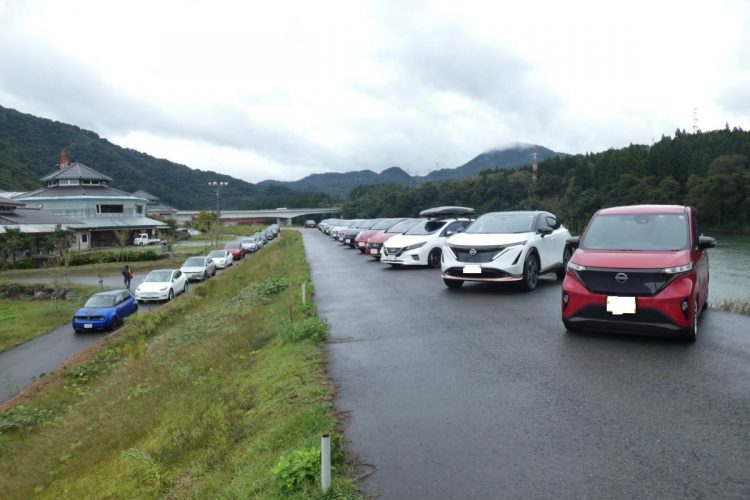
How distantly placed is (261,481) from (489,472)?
1.67m

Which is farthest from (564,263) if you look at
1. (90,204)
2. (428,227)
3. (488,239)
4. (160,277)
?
(90,204)

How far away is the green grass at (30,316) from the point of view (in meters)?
19.6

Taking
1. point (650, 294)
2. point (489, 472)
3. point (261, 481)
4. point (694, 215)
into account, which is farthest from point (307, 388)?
point (694, 215)

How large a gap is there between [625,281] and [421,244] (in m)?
10.3

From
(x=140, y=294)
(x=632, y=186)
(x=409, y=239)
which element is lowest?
(x=140, y=294)

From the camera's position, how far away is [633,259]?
21.3ft

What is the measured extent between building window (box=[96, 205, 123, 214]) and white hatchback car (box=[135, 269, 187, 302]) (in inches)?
1728

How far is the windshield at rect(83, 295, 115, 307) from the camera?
19.7 meters

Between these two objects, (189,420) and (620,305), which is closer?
(189,420)

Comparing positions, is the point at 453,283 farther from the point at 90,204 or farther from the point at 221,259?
the point at 90,204

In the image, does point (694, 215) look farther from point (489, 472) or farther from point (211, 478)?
point (211, 478)

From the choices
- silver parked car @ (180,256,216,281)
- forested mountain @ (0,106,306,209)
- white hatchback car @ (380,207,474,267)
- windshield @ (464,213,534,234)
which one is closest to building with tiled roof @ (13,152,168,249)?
forested mountain @ (0,106,306,209)

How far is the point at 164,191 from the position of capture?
128 m

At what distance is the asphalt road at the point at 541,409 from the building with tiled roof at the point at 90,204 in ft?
194
